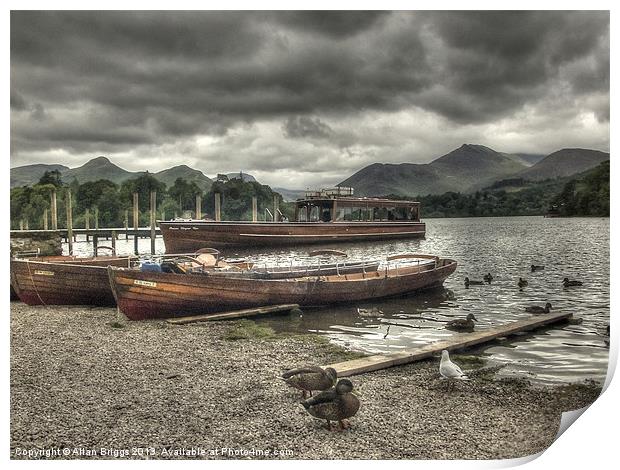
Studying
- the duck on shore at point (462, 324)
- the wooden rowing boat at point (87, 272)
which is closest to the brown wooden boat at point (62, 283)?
the wooden rowing boat at point (87, 272)

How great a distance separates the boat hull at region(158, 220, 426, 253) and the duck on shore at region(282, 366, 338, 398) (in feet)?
8.87

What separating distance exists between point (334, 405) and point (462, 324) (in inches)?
101

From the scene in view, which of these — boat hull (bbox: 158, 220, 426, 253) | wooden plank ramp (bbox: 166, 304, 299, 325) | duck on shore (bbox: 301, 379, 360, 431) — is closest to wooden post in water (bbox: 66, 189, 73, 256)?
boat hull (bbox: 158, 220, 426, 253)

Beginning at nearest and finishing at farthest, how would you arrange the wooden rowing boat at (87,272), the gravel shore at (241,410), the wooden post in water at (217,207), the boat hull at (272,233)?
1. the gravel shore at (241,410)
2. the wooden post in water at (217,207)
3. the boat hull at (272,233)
4. the wooden rowing boat at (87,272)

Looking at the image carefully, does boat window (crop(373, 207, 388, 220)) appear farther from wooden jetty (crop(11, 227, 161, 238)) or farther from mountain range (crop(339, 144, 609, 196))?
wooden jetty (crop(11, 227, 161, 238))

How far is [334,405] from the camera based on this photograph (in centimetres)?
422

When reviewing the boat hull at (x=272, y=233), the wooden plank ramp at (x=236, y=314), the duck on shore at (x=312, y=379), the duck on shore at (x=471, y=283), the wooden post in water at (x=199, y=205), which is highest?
the wooden post in water at (x=199, y=205)

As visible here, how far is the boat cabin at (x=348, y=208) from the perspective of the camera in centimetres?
638

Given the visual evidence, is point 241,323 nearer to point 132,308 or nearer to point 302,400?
point 132,308

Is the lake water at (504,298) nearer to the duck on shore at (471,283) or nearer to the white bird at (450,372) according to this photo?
the duck on shore at (471,283)

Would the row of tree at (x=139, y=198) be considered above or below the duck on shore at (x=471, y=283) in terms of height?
above

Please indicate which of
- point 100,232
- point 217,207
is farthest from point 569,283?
point 100,232

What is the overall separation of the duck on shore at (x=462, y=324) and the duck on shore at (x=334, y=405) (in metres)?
2.26
